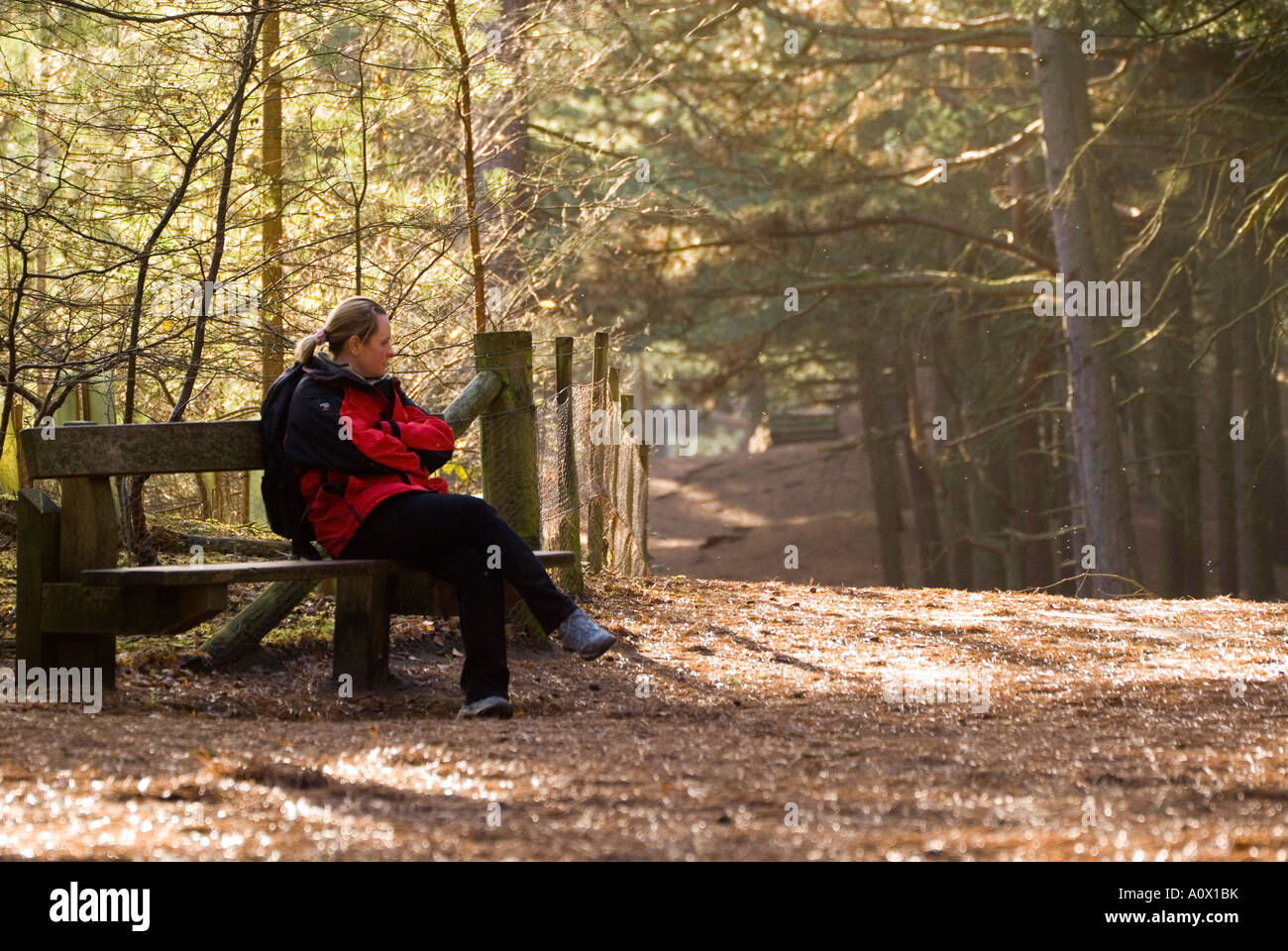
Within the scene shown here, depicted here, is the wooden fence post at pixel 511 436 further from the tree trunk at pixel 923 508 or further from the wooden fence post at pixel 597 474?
the tree trunk at pixel 923 508

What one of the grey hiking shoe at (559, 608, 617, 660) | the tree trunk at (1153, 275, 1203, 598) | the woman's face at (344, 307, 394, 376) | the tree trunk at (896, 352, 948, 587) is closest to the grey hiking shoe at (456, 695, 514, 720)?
the grey hiking shoe at (559, 608, 617, 660)

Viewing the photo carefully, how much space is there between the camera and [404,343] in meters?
7.94

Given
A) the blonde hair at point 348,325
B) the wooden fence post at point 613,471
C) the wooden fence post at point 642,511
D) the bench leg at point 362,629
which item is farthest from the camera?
the wooden fence post at point 642,511

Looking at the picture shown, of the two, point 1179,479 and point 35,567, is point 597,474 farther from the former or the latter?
point 1179,479

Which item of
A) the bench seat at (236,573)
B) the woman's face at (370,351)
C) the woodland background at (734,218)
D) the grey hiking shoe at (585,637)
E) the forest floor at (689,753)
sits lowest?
the forest floor at (689,753)

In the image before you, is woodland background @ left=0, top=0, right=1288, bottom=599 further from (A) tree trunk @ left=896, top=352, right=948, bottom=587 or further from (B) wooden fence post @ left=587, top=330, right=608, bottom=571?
(B) wooden fence post @ left=587, top=330, right=608, bottom=571

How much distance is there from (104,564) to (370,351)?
1200 millimetres

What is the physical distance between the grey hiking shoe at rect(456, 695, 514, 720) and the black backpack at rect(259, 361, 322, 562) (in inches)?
31.8

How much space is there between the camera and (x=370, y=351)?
517cm

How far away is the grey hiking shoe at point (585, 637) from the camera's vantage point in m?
5.03

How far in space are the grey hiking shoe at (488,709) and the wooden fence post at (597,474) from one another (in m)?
3.86

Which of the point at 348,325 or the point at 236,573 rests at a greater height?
the point at 348,325

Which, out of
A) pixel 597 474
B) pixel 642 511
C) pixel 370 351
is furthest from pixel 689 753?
pixel 642 511

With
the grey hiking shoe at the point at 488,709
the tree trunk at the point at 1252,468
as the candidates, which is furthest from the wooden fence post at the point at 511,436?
the tree trunk at the point at 1252,468
